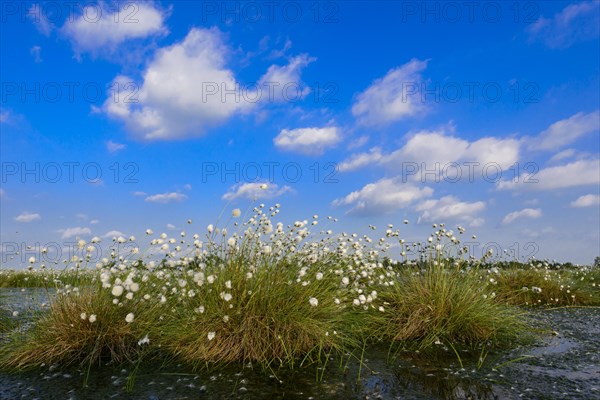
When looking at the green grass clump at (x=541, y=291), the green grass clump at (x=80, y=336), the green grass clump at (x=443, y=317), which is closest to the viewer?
the green grass clump at (x=80, y=336)

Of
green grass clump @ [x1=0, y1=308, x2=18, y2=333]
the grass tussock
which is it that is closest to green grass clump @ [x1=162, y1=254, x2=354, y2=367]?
the grass tussock

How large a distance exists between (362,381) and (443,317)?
2801mm

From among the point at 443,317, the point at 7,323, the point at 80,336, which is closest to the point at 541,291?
the point at 443,317

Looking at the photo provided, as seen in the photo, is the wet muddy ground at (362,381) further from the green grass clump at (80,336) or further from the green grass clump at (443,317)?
the green grass clump at (443,317)

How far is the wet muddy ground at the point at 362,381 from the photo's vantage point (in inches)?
217

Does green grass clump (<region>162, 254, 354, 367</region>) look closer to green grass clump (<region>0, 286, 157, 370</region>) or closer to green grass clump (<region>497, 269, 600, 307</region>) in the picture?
green grass clump (<region>0, 286, 157, 370</region>)

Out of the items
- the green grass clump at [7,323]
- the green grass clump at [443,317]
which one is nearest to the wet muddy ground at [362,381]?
the green grass clump at [443,317]

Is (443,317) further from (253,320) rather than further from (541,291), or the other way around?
(541,291)

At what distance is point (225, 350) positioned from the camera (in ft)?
21.7

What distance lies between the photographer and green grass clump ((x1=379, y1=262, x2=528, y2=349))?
8.03m

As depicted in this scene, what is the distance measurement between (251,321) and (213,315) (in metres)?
0.56

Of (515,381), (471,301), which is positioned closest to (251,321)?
(515,381)

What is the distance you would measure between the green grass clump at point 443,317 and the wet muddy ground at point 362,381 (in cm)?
74

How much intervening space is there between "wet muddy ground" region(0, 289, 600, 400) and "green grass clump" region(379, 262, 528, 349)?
736mm
